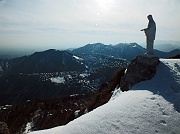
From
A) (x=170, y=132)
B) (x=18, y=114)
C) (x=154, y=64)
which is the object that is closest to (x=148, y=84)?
(x=154, y=64)

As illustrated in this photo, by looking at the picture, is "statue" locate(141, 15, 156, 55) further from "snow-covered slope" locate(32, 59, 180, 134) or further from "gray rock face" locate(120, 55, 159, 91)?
"snow-covered slope" locate(32, 59, 180, 134)

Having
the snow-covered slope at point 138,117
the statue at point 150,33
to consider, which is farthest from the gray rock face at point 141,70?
the snow-covered slope at point 138,117

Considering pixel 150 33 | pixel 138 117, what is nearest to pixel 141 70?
pixel 150 33

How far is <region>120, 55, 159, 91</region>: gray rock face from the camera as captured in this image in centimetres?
2147

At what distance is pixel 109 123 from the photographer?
12.5m

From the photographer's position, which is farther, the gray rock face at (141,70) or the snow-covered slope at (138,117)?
the gray rock face at (141,70)

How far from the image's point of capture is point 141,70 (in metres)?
22.1

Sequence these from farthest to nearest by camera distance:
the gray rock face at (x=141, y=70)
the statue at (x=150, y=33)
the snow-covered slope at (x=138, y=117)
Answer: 1. the statue at (x=150, y=33)
2. the gray rock face at (x=141, y=70)
3. the snow-covered slope at (x=138, y=117)

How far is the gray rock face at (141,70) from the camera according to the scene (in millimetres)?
21469

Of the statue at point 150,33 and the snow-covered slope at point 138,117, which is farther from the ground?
the statue at point 150,33

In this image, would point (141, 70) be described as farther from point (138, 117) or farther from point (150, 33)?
point (138, 117)

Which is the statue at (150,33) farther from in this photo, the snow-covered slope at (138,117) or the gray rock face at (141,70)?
the snow-covered slope at (138,117)

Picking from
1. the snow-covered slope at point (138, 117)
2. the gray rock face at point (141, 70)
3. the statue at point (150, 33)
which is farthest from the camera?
the statue at point (150, 33)

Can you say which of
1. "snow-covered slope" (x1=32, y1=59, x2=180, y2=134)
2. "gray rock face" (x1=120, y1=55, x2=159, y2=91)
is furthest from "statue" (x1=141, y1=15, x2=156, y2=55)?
"snow-covered slope" (x1=32, y1=59, x2=180, y2=134)
